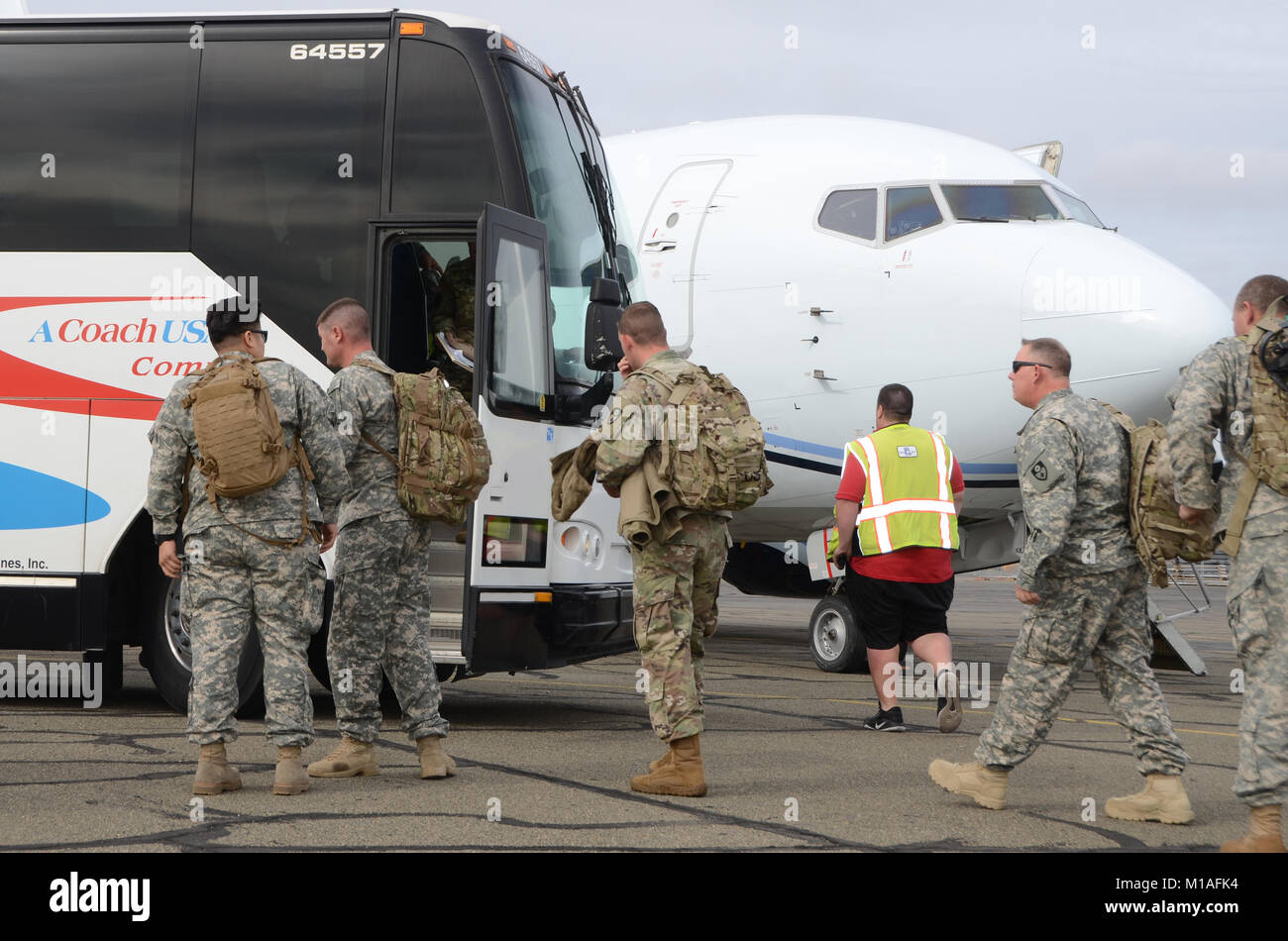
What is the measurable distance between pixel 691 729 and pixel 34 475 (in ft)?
13.6

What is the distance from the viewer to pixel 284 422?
226 inches

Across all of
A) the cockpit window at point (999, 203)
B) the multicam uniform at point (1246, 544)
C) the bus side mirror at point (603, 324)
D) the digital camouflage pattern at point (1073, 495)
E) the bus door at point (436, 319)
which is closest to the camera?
the multicam uniform at point (1246, 544)

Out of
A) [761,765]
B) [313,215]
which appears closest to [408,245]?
[313,215]

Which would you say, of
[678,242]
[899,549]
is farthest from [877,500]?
[678,242]

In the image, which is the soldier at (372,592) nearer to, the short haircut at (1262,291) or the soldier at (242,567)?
the soldier at (242,567)

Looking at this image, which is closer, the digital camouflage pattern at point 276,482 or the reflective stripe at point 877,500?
the digital camouflage pattern at point 276,482

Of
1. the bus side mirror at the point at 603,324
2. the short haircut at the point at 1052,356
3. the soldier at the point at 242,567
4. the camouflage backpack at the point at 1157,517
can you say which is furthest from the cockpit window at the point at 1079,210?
the soldier at the point at 242,567

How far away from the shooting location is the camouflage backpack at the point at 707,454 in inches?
227

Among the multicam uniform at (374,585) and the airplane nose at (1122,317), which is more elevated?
the airplane nose at (1122,317)

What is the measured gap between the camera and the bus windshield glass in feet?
25.8

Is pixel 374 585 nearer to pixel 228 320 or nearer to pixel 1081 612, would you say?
pixel 228 320

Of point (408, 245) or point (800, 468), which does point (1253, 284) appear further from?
point (800, 468)

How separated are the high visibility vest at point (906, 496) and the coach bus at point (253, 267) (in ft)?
4.83
